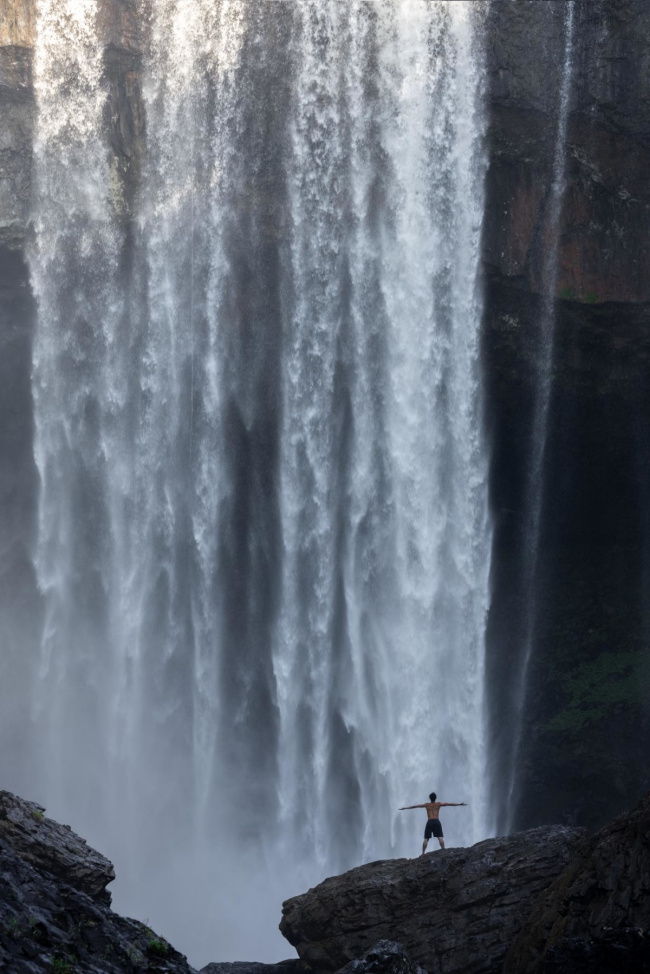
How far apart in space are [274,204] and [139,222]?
13.3ft

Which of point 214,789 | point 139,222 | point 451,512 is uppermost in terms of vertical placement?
point 139,222

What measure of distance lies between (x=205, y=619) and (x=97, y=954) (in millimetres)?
21068

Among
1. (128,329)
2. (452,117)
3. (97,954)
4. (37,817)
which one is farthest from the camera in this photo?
(128,329)

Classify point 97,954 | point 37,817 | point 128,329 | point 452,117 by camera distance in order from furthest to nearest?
point 128,329, point 452,117, point 37,817, point 97,954

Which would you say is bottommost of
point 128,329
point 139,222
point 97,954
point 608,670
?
point 97,954

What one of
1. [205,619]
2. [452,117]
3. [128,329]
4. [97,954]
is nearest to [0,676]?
[205,619]

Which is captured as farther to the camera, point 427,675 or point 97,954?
point 427,675

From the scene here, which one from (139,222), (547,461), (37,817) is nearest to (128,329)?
(139,222)

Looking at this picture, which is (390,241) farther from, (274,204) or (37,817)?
(37,817)

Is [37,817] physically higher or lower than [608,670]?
lower

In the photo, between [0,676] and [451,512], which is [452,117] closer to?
[451,512]

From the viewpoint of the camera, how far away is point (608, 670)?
125ft

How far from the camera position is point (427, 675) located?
3741 cm

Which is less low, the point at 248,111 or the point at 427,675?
the point at 248,111
